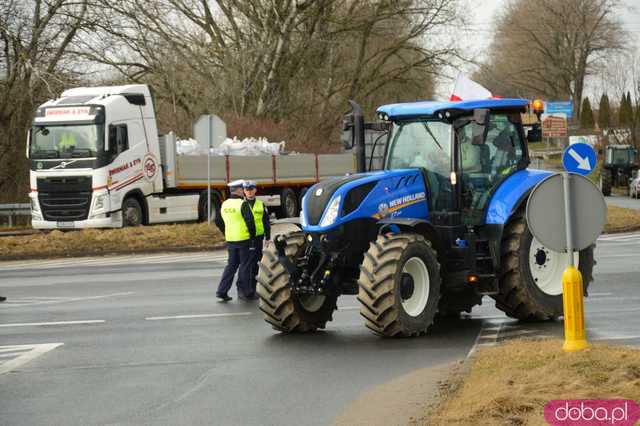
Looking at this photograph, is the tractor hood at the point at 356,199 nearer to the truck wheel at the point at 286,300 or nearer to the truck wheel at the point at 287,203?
the truck wheel at the point at 286,300

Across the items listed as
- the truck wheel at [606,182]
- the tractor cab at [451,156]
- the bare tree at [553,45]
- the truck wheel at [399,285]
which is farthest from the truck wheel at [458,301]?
the bare tree at [553,45]

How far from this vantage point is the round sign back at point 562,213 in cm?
968

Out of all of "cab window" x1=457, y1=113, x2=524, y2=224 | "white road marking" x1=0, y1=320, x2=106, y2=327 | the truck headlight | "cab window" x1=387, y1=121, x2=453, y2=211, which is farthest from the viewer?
the truck headlight

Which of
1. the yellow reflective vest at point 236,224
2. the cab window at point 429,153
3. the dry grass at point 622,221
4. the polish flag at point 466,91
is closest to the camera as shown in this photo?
the cab window at point 429,153

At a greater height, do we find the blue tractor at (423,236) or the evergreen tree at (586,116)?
the evergreen tree at (586,116)

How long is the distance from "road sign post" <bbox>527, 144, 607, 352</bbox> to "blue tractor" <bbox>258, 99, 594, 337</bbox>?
2.87 metres

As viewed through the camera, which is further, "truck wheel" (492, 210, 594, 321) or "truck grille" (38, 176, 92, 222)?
"truck grille" (38, 176, 92, 222)

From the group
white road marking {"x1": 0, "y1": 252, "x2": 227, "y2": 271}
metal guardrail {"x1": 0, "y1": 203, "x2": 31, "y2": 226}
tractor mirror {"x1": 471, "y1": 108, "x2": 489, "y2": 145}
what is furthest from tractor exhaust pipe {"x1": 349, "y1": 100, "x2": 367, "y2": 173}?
metal guardrail {"x1": 0, "y1": 203, "x2": 31, "y2": 226}

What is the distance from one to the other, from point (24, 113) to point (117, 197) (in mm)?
9449

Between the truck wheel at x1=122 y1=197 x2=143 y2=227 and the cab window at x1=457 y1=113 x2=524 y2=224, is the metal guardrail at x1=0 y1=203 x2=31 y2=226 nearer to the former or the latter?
the truck wheel at x1=122 y1=197 x2=143 y2=227

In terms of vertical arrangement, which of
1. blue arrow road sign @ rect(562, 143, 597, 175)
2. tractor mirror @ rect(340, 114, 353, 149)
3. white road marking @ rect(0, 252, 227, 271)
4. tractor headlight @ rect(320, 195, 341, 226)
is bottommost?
white road marking @ rect(0, 252, 227, 271)

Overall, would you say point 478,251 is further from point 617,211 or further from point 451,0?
point 451,0

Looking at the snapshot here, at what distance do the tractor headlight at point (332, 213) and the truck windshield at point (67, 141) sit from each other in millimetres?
19887

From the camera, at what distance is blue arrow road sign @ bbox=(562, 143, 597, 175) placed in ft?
54.1
